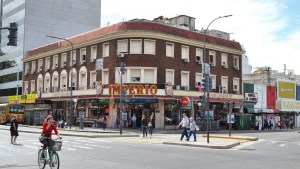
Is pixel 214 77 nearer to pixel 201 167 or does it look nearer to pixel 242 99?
pixel 242 99

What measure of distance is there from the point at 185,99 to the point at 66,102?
17204mm

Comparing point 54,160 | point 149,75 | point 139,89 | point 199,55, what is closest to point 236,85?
point 199,55

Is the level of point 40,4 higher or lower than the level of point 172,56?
higher

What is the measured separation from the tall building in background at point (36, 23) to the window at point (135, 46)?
3306cm

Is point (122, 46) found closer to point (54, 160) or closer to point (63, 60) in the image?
point (63, 60)

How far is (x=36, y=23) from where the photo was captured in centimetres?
7031

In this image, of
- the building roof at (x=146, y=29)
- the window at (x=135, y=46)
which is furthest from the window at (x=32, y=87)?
the window at (x=135, y=46)

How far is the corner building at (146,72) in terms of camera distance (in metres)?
39.8

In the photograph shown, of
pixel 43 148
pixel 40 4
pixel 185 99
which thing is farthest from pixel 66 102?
pixel 43 148

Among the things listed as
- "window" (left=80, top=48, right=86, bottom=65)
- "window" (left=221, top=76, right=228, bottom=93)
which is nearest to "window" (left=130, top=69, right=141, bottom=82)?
"window" (left=80, top=48, right=86, bottom=65)

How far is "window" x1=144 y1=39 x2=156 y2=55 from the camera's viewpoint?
131ft

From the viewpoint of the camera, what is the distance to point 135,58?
39750mm

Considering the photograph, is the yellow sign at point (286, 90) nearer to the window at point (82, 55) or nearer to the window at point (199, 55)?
the window at point (199, 55)

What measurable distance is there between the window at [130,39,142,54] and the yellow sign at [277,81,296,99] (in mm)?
28506
